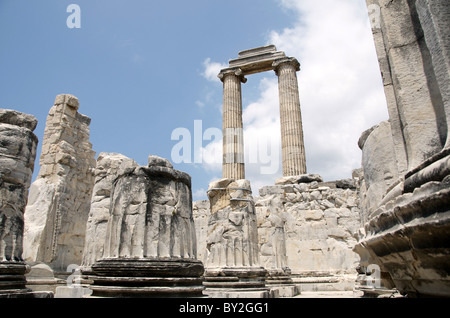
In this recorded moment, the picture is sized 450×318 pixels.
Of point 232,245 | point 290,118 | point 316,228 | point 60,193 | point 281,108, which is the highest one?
point 281,108

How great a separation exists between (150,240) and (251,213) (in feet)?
12.0

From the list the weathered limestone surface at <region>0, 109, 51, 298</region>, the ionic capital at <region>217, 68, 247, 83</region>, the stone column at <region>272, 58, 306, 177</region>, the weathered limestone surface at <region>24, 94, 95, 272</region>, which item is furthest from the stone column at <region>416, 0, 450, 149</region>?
the ionic capital at <region>217, 68, 247, 83</region>

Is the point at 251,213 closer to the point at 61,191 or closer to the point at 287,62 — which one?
the point at 61,191

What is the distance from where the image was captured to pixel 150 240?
14.0 feet

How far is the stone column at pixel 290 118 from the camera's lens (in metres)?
16.7

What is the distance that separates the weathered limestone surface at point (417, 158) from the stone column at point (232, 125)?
47.6ft

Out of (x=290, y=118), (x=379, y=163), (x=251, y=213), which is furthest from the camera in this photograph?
(x=290, y=118)

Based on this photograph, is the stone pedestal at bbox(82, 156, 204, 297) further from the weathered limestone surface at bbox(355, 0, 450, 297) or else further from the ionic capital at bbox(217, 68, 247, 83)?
the ionic capital at bbox(217, 68, 247, 83)

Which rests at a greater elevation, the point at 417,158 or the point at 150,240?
the point at 417,158

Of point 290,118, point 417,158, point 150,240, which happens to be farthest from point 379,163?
point 290,118

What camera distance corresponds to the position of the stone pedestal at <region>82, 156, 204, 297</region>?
4.03 metres

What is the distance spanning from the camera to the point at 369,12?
3221mm

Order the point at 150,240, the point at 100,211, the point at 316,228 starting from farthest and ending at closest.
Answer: the point at 316,228
the point at 100,211
the point at 150,240
